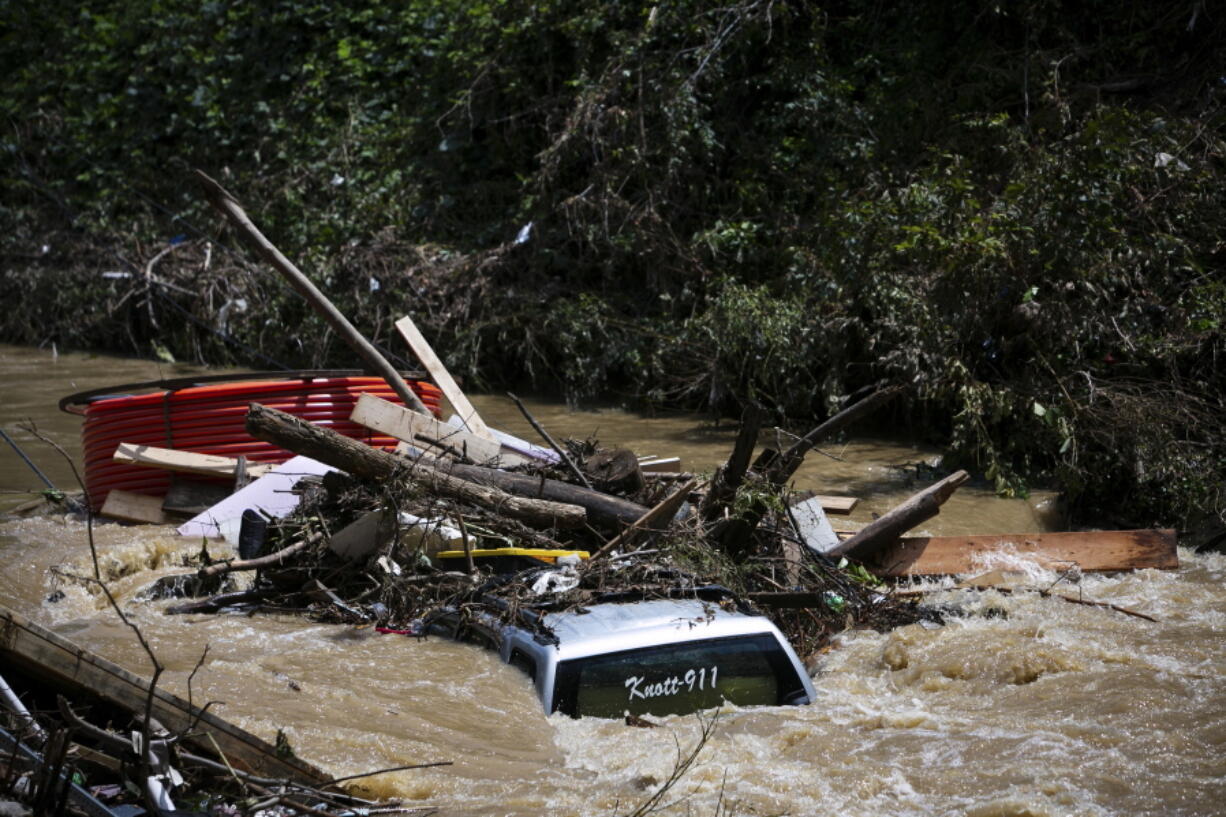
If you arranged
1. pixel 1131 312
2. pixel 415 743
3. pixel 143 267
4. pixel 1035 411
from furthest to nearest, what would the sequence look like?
pixel 143 267
pixel 1131 312
pixel 1035 411
pixel 415 743

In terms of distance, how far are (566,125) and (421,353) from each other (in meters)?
6.25

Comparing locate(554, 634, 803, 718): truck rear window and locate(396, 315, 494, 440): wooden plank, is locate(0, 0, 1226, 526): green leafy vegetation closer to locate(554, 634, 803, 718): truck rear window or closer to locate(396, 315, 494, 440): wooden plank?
locate(396, 315, 494, 440): wooden plank

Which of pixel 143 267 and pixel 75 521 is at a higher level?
pixel 143 267

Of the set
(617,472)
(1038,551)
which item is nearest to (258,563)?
(617,472)

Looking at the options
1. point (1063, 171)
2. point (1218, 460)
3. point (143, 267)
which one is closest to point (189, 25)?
point (143, 267)

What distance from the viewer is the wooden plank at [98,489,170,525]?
8578mm

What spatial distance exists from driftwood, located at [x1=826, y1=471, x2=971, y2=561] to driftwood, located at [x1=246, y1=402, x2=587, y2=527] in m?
1.67

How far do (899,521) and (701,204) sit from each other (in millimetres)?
8147

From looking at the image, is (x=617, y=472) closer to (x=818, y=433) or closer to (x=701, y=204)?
(x=818, y=433)

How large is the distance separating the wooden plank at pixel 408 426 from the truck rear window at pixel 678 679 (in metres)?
2.74

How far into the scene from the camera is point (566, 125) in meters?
14.7

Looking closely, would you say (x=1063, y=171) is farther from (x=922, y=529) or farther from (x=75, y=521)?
(x=75, y=521)

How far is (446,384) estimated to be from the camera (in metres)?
9.09

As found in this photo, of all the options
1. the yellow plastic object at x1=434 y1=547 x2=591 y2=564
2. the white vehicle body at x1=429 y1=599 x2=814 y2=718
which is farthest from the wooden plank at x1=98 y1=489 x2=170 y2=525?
the white vehicle body at x1=429 y1=599 x2=814 y2=718
